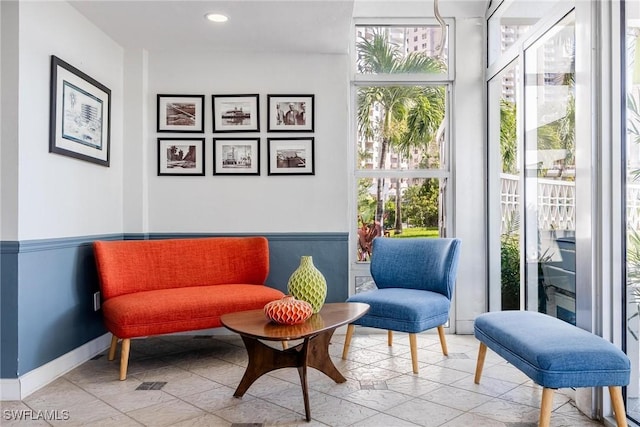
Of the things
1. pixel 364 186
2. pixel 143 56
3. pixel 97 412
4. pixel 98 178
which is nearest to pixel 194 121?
pixel 143 56

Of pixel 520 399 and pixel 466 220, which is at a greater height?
pixel 466 220

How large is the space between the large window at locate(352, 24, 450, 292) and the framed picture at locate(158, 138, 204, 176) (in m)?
1.33

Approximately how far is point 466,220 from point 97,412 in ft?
9.91

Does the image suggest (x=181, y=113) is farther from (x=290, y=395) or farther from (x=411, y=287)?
(x=290, y=395)

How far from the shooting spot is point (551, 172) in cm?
291

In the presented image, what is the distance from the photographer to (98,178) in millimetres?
3383

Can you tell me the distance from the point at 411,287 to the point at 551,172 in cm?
124

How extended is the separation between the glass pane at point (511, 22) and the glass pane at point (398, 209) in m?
1.18

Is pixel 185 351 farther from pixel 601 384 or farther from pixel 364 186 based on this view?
pixel 601 384

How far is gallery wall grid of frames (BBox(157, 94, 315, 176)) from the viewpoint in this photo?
3840mm

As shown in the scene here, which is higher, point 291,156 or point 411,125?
point 411,125

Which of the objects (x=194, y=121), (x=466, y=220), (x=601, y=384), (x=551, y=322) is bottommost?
(x=601, y=384)

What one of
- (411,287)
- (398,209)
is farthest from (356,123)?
(411,287)

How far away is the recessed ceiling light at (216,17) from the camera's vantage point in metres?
3.12
